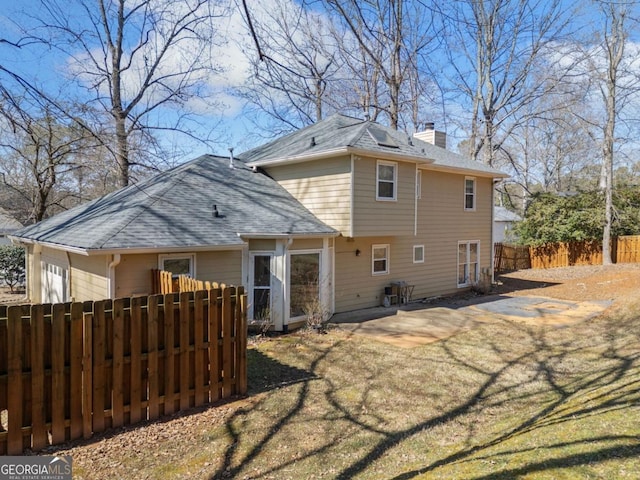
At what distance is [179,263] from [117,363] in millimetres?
4940

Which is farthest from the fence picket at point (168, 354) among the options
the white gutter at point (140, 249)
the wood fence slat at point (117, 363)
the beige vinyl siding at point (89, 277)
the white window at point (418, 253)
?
the white window at point (418, 253)

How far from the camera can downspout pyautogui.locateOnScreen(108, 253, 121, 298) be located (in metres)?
8.61

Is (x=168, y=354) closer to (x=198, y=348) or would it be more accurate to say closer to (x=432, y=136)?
(x=198, y=348)

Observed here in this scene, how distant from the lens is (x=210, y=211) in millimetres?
11266

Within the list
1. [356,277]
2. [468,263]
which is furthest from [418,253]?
[468,263]

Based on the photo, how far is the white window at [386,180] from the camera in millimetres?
12562

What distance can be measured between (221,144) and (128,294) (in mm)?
9708

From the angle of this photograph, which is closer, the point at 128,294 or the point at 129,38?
the point at 128,294

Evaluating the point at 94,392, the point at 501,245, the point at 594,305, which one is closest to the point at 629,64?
the point at 501,245

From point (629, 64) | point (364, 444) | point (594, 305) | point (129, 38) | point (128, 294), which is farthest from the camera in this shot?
point (629, 64)

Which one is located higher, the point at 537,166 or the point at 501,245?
the point at 537,166

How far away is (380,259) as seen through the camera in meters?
14.1

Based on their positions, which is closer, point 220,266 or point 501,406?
point 501,406

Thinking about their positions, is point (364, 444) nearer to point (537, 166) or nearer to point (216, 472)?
point (216, 472)
